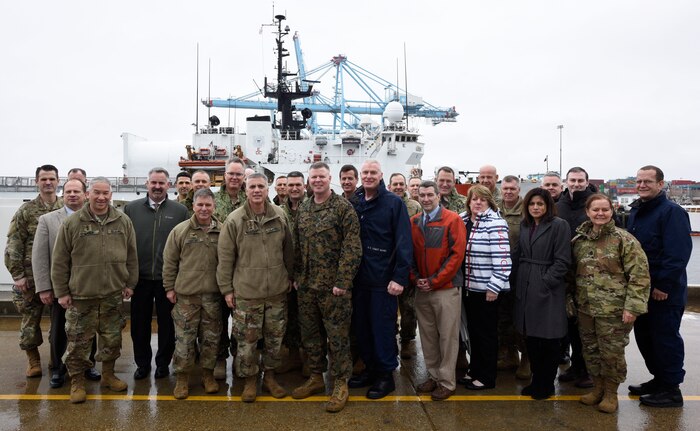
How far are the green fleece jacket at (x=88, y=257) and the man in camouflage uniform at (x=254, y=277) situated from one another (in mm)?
924

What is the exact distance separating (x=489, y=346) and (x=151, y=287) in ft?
10.3

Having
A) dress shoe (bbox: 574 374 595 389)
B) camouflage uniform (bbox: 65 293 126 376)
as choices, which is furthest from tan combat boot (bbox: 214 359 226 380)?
dress shoe (bbox: 574 374 595 389)

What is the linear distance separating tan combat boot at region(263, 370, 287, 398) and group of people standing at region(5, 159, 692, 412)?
11 millimetres

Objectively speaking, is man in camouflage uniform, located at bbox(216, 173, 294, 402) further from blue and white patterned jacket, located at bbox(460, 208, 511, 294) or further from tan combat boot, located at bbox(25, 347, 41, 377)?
tan combat boot, located at bbox(25, 347, 41, 377)

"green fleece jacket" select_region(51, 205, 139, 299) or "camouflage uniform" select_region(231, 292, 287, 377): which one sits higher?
"green fleece jacket" select_region(51, 205, 139, 299)

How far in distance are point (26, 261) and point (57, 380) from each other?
1.12m

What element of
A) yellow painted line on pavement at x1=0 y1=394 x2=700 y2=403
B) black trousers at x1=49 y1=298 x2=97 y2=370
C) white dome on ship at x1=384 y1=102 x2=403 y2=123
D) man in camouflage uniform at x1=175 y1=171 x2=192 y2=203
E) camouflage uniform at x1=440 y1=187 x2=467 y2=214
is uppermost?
white dome on ship at x1=384 y1=102 x2=403 y2=123

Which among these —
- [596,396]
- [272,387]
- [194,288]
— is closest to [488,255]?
[596,396]

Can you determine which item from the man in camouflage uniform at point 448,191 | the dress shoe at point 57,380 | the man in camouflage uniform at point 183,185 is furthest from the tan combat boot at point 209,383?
the man in camouflage uniform at point 448,191

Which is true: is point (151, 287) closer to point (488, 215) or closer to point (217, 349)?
point (217, 349)

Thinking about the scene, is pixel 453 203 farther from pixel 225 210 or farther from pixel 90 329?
pixel 90 329

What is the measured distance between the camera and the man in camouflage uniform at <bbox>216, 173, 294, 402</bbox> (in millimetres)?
3402

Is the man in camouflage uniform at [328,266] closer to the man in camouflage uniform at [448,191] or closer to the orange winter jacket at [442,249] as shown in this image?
the orange winter jacket at [442,249]

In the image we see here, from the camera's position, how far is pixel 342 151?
62.2 feet
